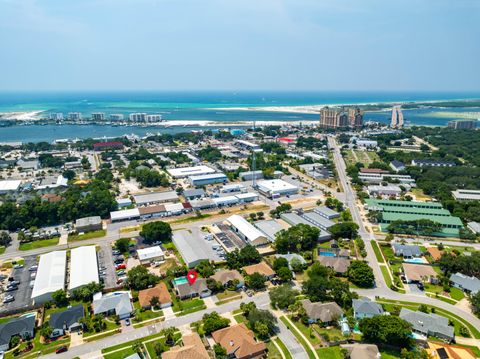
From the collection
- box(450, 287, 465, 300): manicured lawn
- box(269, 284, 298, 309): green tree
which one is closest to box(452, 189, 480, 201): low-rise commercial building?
box(450, 287, 465, 300): manicured lawn

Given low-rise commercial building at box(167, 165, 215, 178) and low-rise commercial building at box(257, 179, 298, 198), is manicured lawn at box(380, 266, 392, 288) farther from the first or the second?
low-rise commercial building at box(167, 165, 215, 178)

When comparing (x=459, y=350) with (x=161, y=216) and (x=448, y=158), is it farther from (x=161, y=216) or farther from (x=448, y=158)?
(x=448, y=158)

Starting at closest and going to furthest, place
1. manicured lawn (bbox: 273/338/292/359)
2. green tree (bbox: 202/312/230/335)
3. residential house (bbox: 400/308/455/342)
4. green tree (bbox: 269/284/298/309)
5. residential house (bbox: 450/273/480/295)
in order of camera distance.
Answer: manicured lawn (bbox: 273/338/292/359), residential house (bbox: 400/308/455/342), green tree (bbox: 202/312/230/335), green tree (bbox: 269/284/298/309), residential house (bbox: 450/273/480/295)

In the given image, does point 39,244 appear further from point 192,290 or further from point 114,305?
point 192,290

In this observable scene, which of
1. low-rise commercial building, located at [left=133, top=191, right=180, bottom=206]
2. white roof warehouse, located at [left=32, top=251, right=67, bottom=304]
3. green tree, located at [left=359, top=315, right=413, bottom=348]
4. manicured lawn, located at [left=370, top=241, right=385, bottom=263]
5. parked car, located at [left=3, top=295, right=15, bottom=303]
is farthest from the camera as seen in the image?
low-rise commercial building, located at [left=133, top=191, right=180, bottom=206]

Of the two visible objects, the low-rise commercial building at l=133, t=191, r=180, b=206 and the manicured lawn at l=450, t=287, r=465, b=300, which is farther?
the low-rise commercial building at l=133, t=191, r=180, b=206

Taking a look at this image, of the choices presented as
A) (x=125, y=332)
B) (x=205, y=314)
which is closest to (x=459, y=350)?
(x=205, y=314)

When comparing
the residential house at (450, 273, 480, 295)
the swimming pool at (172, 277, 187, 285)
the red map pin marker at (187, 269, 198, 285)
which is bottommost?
the residential house at (450, 273, 480, 295)

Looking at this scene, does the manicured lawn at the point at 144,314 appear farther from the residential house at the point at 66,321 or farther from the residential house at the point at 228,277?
the residential house at the point at 228,277
